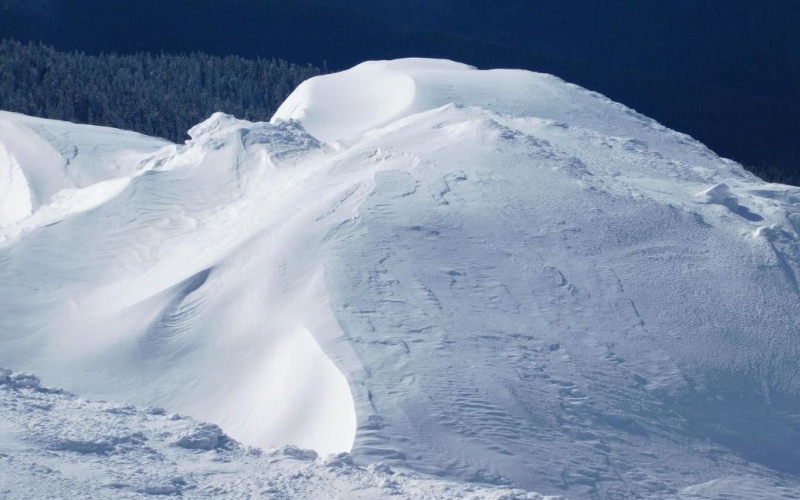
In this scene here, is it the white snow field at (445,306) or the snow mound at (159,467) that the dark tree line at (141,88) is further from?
the snow mound at (159,467)

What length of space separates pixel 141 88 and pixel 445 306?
345 inches

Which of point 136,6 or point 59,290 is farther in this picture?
point 136,6

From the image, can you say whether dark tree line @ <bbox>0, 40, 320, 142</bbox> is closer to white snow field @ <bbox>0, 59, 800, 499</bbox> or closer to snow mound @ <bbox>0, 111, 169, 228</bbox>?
snow mound @ <bbox>0, 111, 169, 228</bbox>

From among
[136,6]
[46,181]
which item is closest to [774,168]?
[46,181]

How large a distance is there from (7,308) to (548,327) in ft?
8.40

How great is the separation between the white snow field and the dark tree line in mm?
5391

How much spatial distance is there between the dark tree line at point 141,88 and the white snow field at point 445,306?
17.7 ft

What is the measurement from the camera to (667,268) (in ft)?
15.1

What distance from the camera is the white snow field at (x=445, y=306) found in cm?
359

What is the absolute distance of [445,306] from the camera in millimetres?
4113

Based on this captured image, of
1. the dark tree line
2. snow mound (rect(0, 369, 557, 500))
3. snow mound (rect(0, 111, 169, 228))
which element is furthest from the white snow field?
the dark tree line

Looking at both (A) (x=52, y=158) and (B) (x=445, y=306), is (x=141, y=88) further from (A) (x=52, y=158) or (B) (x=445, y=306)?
(B) (x=445, y=306)

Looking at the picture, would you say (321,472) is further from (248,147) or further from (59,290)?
(248,147)

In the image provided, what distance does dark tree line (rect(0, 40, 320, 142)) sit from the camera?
1124 cm
